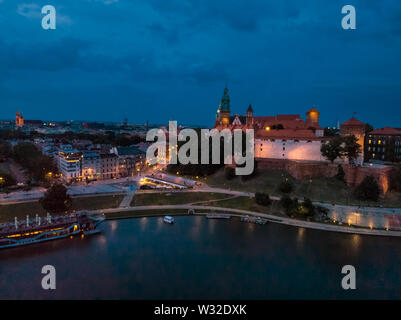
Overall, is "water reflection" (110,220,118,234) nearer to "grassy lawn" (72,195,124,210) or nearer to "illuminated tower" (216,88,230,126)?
"grassy lawn" (72,195,124,210)

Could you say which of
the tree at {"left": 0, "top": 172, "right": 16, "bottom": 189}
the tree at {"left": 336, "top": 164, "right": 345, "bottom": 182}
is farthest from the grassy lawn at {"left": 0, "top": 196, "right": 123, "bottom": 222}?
the tree at {"left": 336, "top": 164, "right": 345, "bottom": 182}

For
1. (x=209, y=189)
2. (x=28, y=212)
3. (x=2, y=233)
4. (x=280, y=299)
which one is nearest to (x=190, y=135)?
(x=209, y=189)

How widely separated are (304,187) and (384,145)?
27372 mm

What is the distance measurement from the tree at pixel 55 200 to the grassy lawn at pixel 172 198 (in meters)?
8.96

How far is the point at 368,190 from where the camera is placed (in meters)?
39.4

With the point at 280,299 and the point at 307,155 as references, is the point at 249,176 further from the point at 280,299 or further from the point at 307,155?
the point at 280,299

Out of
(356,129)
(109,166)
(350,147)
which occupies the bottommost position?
(109,166)

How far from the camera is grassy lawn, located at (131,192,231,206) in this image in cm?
4094

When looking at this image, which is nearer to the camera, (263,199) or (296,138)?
(263,199)

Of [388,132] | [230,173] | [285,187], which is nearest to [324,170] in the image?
[285,187]

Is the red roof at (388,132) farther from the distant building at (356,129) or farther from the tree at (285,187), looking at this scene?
the tree at (285,187)

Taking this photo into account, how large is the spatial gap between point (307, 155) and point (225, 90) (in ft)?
121

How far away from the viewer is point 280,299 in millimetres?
20562

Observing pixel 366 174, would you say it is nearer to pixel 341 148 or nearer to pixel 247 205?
pixel 341 148
